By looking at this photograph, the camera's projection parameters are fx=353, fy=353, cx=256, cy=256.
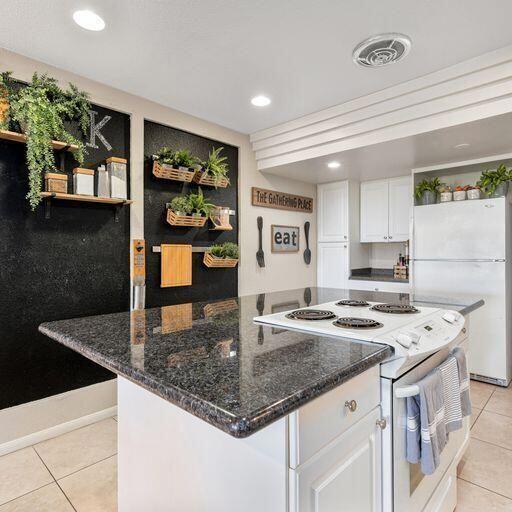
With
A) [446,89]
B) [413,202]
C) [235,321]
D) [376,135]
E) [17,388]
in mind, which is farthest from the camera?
[413,202]

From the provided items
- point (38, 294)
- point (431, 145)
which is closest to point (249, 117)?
point (431, 145)

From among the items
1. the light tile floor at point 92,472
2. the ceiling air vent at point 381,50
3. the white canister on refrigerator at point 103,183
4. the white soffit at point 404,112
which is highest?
the ceiling air vent at point 381,50

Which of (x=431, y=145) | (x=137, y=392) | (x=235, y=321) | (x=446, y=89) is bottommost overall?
(x=137, y=392)

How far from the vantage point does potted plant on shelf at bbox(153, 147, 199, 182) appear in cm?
280

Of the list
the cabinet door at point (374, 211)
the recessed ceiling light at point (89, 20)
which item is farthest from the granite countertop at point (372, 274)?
the recessed ceiling light at point (89, 20)

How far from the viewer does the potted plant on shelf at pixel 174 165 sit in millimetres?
2801

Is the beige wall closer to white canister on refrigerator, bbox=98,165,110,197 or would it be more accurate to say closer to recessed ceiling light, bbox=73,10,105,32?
white canister on refrigerator, bbox=98,165,110,197

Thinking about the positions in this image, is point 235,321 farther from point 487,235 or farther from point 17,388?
point 487,235

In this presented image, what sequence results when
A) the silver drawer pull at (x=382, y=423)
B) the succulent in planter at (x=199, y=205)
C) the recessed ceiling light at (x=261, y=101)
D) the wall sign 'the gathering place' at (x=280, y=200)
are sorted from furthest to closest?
the wall sign 'the gathering place' at (x=280, y=200), the succulent in planter at (x=199, y=205), the recessed ceiling light at (x=261, y=101), the silver drawer pull at (x=382, y=423)

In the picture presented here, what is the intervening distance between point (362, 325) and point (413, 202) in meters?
2.77

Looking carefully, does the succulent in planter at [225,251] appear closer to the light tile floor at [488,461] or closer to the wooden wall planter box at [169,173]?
the wooden wall planter box at [169,173]

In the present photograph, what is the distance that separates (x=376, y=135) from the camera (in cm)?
286

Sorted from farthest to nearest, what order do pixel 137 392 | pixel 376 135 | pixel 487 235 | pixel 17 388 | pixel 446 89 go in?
pixel 487 235 < pixel 376 135 < pixel 446 89 < pixel 17 388 < pixel 137 392

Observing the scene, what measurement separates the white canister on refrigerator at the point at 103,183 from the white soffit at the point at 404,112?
5.47 feet
